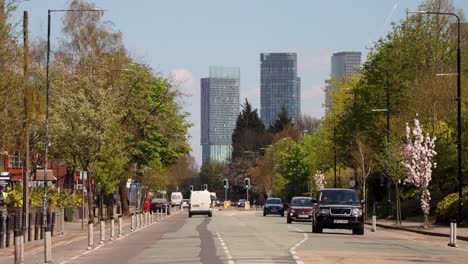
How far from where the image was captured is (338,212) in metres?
45.7

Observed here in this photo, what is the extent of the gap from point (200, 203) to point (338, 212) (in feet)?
139

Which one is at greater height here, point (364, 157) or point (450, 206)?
point (364, 157)

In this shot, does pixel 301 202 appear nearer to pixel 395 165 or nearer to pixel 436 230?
pixel 395 165

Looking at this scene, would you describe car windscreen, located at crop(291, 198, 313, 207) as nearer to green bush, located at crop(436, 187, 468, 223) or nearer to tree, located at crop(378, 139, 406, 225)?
tree, located at crop(378, 139, 406, 225)

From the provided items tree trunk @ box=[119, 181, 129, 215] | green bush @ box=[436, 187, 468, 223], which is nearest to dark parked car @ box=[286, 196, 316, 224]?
green bush @ box=[436, 187, 468, 223]

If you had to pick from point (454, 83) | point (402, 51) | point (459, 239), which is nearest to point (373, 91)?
point (402, 51)

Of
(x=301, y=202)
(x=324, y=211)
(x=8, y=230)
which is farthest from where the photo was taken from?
(x=301, y=202)

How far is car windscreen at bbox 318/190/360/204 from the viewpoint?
46344 millimetres

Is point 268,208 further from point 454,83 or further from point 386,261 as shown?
point 386,261

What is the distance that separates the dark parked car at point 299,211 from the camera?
6512 cm

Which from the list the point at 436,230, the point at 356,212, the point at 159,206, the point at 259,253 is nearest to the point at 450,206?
the point at 436,230

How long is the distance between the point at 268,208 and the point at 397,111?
17.8 m

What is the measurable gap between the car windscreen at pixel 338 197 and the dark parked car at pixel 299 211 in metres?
17.6

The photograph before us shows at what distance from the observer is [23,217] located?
37469mm
